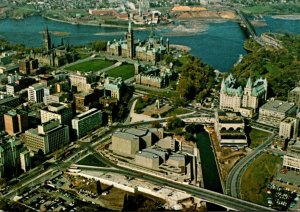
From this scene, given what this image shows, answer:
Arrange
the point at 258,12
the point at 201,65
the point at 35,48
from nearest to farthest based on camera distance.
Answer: the point at 201,65 → the point at 35,48 → the point at 258,12

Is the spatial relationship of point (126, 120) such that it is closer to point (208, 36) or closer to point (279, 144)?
point (279, 144)

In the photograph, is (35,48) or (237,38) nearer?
(35,48)

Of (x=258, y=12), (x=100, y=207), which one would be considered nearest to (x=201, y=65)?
(x=100, y=207)

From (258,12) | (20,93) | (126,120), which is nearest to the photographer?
(126,120)

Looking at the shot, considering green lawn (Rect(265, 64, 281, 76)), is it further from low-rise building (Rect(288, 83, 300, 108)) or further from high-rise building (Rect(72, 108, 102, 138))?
high-rise building (Rect(72, 108, 102, 138))

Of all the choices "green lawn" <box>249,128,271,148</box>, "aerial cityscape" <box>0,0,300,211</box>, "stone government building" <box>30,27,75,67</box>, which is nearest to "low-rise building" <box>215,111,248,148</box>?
"aerial cityscape" <box>0,0,300,211</box>

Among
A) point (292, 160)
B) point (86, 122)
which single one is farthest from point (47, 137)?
point (292, 160)

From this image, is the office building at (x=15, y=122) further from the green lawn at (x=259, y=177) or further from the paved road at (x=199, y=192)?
the green lawn at (x=259, y=177)

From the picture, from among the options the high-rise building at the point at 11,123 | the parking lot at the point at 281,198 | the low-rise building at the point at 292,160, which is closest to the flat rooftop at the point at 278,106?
the low-rise building at the point at 292,160
